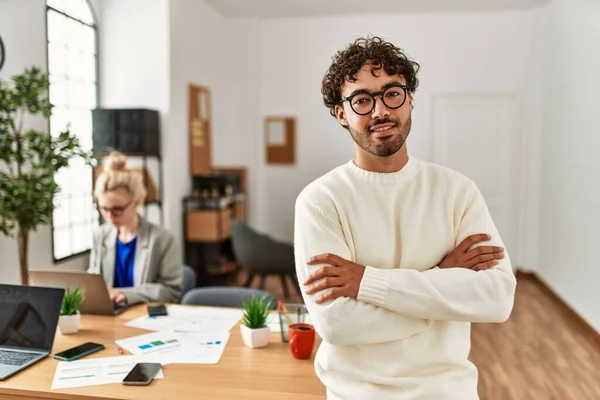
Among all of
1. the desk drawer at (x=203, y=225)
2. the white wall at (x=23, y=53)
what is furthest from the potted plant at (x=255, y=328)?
the desk drawer at (x=203, y=225)

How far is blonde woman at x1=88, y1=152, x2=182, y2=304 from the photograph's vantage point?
10.2 feet

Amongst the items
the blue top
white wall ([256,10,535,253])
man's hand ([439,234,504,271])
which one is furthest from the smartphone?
white wall ([256,10,535,253])

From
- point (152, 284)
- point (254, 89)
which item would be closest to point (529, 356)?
point (152, 284)

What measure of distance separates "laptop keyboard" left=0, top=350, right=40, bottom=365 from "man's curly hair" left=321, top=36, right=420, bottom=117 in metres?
1.41

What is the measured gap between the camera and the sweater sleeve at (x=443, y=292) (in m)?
1.56

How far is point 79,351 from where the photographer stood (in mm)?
2229

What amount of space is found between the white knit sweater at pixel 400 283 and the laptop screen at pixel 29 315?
42.1 inches

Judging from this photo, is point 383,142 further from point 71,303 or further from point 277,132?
point 277,132

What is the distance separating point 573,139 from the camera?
589cm

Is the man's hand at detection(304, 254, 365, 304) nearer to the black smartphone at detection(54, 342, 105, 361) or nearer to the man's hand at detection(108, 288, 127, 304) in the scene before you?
the black smartphone at detection(54, 342, 105, 361)

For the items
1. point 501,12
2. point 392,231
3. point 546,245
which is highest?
point 501,12

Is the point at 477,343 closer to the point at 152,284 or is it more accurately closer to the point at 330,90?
the point at 152,284

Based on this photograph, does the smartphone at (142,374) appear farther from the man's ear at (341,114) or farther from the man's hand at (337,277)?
A: the man's ear at (341,114)

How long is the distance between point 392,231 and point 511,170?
256 inches
